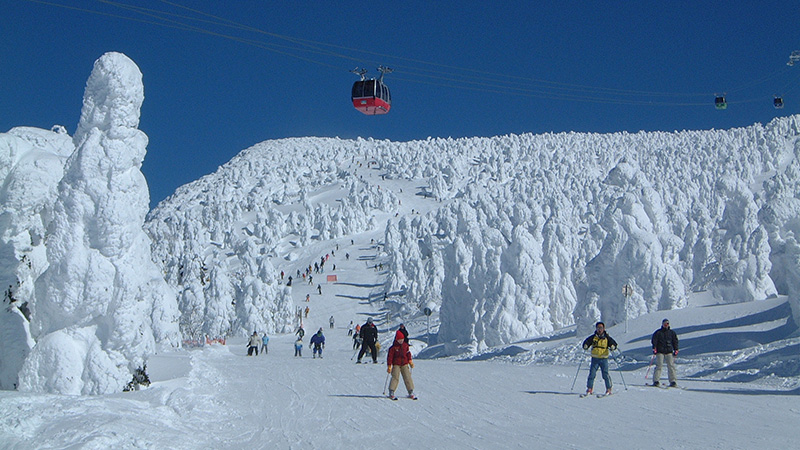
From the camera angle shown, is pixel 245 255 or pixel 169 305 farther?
pixel 245 255

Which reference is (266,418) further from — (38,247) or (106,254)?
(38,247)

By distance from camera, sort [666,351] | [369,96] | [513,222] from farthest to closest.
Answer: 1. [513,222]
2. [369,96]
3. [666,351]

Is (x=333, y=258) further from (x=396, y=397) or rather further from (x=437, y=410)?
(x=437, y=410)

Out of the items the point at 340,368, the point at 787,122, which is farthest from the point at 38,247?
the point at 787,122

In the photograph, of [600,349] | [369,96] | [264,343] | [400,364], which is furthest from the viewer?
[264,343]

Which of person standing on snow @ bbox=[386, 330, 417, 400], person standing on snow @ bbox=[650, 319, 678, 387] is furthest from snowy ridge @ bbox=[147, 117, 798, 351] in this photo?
person standing on snow @ bbox=[386, 330, 417, 400]

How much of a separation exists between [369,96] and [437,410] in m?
13.7

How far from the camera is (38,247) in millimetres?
13047

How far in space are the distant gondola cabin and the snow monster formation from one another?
10.4 metres

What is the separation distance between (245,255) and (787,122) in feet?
420

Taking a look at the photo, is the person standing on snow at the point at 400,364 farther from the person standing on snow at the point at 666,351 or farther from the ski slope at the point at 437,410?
the person standing on snow at the point at 666,351

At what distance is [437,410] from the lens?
11344 mm

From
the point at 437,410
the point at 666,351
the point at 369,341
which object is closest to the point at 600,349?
the point at 666,351

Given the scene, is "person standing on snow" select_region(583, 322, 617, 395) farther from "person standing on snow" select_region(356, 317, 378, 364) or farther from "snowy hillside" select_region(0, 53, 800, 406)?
"person standing on snow" select_region(356, 317, 378, 364)
